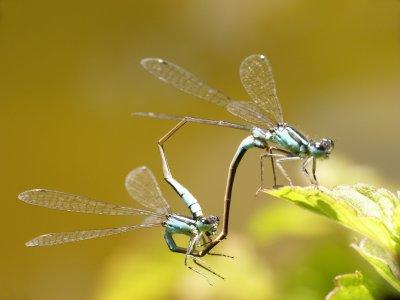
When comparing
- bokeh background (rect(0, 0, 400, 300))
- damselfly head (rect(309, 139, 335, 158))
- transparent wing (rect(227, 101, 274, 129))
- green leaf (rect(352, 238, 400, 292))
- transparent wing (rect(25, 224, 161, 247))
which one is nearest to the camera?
green leaf (rect(352, 238, 400, 292))

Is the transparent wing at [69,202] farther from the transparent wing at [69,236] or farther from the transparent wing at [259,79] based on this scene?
the transparent wing at [259,79]

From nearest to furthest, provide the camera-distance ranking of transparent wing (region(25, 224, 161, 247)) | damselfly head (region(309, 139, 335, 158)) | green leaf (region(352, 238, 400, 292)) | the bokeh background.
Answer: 1. green leaf (region(352, 238, 400, 292))
2. damselfly head (region(309, 139, 335, 158))
3. transparent wing (region(25, 224, 161, 247))
4. the bokeh background

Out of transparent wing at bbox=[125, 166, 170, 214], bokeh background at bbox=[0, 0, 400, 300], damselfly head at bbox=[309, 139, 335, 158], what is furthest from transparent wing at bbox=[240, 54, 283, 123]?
bokeh background at bbox=[0, 0, 400, 300]

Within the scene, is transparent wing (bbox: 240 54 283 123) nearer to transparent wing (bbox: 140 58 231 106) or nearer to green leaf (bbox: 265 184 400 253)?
transparent wing (bbox: 140 58 231 106)

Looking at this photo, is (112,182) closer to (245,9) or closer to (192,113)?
(192,113)

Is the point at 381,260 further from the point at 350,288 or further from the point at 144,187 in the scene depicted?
the point at 144,187

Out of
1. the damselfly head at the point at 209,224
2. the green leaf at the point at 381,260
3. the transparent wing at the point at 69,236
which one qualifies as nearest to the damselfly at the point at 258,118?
the damselfly head at the point at 209,224
